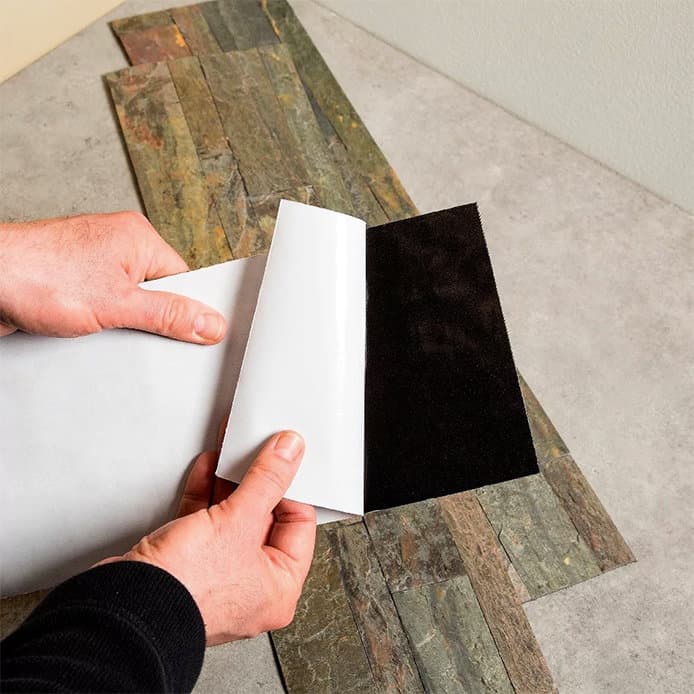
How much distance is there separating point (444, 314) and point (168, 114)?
105cm

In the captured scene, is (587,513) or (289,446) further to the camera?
(587,513)

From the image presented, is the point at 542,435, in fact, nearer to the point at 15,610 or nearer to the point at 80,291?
the point at 80,291

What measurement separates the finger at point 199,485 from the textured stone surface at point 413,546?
1.39 ft

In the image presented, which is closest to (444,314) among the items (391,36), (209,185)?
(209,185)

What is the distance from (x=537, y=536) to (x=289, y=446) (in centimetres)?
60

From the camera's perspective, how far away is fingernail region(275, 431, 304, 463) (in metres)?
0.90

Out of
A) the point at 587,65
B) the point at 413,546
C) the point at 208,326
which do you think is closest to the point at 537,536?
the point at 413,546

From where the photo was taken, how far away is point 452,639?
1.22 m

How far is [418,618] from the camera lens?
4.05 ft

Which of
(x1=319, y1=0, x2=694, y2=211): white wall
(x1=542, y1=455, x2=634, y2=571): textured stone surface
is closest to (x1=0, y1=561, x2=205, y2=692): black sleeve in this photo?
(x1=542, y1=455, x2=634, y2=571): textured stone surface

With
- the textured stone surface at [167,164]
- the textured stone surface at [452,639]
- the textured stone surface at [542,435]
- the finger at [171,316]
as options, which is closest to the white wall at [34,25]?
the textured stone surface at [167,164]

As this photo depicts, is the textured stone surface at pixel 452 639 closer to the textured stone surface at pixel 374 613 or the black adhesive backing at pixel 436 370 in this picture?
the textured stone surface at pixel 374 613

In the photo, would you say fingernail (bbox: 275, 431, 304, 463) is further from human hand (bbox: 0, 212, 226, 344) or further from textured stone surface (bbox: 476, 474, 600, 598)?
textured stone surface (bbox: 476, 474, 600, 598)

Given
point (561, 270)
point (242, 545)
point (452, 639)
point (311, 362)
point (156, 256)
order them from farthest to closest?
point (561, 270) → point (452, 639) → point (156, 256) → point (311, 362) → point (242, 545)
